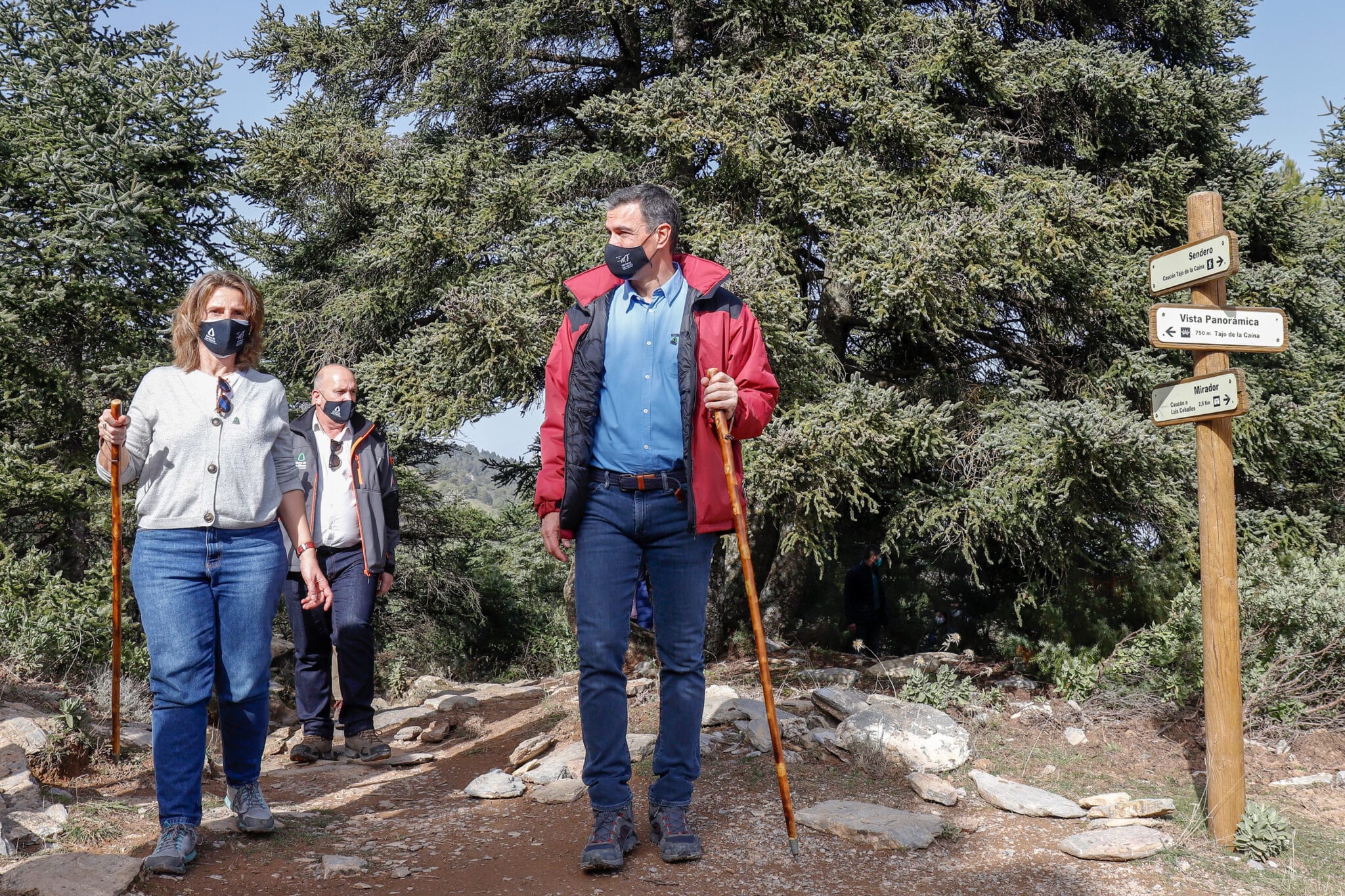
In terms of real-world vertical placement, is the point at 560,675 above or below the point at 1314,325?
below

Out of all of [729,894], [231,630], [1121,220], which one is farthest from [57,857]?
[1121,220]

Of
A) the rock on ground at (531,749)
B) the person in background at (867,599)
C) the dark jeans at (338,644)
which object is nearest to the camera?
the rock on ground at (531,749)

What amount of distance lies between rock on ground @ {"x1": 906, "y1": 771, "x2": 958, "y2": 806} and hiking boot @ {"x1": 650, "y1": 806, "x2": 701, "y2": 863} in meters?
Answer: 1.34

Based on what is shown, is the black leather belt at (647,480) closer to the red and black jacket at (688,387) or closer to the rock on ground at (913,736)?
the red and black jacket at (688,387)

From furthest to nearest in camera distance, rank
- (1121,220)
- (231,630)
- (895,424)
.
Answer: (1121,220) < (895,424) < (231,630)

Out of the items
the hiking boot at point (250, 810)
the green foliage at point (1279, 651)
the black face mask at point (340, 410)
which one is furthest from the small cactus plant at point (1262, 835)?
the black face mask at point (340, 410)

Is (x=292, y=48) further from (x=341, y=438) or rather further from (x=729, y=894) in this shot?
(x=729, y=894)

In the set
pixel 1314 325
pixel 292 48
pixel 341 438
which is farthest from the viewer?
pixel 292 48

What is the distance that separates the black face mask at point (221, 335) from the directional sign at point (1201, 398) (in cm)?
383

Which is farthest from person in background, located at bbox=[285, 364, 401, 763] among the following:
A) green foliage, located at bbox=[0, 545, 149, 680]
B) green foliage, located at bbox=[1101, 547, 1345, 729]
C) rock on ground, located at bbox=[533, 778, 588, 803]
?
green foliage, located at bbox=[1101, 547, 1345, 729]

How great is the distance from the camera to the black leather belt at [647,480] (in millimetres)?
3102

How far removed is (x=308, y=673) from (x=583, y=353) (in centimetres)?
309

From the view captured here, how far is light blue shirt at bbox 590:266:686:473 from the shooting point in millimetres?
3156

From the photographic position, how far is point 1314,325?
8.53 metres
